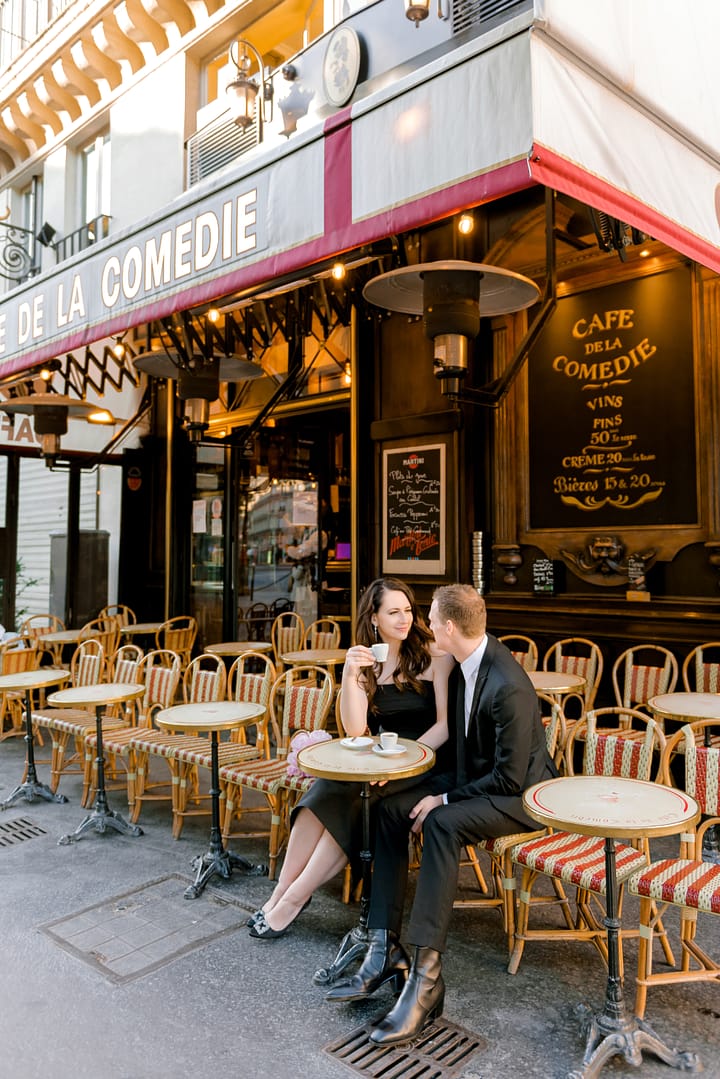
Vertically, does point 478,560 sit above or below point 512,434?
below

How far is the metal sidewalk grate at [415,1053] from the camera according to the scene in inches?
99.7

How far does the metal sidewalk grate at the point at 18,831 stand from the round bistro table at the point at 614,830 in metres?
3.46

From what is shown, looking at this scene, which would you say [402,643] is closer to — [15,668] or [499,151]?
Result: [499,151]

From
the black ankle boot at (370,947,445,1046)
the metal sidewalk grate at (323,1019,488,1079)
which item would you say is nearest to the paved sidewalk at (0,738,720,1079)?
the metal sidewalk grate at (323,1019,488,1079)

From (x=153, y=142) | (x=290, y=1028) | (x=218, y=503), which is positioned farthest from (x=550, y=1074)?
(x=153, y=142)

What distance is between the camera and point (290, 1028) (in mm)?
2770

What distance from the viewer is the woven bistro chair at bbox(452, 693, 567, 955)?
317 cm

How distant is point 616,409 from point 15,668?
18.7 ft

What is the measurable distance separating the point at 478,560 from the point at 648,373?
204 centimetres

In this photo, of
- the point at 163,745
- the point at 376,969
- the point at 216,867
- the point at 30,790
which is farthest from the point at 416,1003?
the point at 30,790

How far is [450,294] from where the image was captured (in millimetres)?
4590

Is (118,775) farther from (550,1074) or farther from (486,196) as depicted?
(486,196)

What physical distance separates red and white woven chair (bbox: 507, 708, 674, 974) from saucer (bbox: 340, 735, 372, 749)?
77 centimetres

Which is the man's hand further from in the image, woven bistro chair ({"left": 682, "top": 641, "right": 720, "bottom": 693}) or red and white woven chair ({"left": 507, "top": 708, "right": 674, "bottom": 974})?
woven bistro chair ({"left": 682, "top": 641, "right": 720, "bottom": 693})
